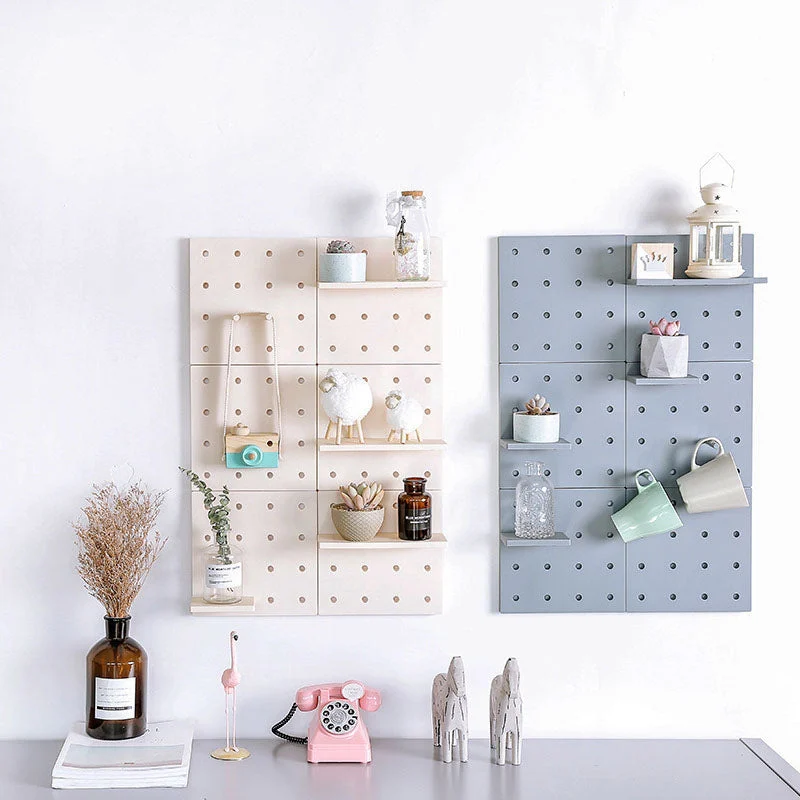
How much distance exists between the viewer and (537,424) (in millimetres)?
1834

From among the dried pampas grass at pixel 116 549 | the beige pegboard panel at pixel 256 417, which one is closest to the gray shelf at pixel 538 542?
the beige pegboard panel at pixel 256 417

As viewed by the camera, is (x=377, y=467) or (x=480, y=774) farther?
(x=377, y=467)

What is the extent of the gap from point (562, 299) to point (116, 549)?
888 mm

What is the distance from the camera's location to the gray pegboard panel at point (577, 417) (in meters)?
1.90

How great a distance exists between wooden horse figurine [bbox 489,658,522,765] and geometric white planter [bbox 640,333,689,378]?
1.81 feet

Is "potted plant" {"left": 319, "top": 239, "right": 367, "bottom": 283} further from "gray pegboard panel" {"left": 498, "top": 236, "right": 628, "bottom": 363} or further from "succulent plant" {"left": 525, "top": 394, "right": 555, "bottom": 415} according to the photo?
"succulent plant" {"left": 525, "top": 394, "right": 555, "bottom": 415}

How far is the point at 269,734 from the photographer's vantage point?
1.92m

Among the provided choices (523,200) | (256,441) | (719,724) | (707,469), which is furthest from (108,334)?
(719,724)

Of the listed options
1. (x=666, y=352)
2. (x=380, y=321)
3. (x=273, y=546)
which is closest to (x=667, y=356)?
(x=666, y=352)

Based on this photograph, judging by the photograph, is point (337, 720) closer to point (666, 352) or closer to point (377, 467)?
point (377, 467)

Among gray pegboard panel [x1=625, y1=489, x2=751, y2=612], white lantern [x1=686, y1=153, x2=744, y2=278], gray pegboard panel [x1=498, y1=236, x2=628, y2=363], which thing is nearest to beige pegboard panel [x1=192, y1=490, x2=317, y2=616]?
gray pegboard panel [x1=498, y1=236, x2=628, y2=363]

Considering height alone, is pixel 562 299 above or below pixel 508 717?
above

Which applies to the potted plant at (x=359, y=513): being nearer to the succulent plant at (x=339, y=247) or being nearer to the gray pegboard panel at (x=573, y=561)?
the gray pegboard panel at (x=573, y=561)

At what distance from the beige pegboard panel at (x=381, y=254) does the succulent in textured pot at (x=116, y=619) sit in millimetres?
572
